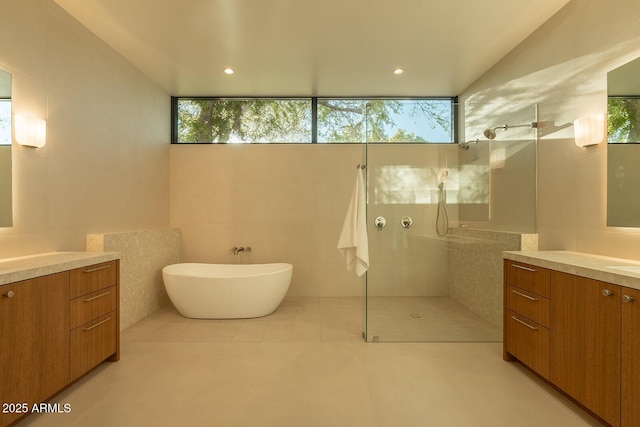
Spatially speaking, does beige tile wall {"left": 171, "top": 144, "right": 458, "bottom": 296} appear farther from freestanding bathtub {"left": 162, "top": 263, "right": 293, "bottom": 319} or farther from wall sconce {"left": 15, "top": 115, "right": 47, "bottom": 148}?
wall sconce {"left": 15, "top": 115, "right": 47, "bottom": 148}

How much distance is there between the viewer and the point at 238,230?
3.96 m

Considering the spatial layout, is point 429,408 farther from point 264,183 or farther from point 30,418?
point 264,183

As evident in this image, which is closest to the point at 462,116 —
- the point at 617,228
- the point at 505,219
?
the point at 505,219

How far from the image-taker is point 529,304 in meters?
2.00

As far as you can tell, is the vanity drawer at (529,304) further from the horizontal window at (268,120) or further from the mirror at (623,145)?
the horizontal window at (268,120)

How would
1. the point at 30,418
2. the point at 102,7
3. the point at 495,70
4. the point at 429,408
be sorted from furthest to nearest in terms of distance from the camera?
1. the point at 495,70
2. the point at 102,7
3. the point at 429,408
4. the point at 30,418

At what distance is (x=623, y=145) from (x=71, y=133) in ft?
12.9

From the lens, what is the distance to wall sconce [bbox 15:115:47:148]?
195 centimetres

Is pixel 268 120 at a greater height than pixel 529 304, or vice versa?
pixel 268 120

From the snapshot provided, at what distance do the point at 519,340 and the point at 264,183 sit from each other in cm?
314

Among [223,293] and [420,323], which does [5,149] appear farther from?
[420,323]

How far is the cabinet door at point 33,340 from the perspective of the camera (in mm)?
1377

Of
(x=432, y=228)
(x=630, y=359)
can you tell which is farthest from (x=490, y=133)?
(x=630, y=359)

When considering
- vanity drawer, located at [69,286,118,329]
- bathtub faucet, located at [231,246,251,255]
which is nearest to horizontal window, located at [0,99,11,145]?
vanity drawer, located at [69,286,118,329]
